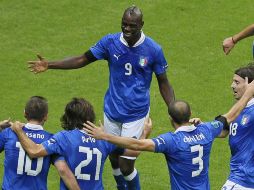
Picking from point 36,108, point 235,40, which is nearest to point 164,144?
point 36,108

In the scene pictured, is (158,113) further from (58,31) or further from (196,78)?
(58,31)

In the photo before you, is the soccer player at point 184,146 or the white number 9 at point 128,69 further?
the white number 9 at point 128,69

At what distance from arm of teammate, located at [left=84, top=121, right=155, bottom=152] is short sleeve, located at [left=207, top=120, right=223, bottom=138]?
837mm

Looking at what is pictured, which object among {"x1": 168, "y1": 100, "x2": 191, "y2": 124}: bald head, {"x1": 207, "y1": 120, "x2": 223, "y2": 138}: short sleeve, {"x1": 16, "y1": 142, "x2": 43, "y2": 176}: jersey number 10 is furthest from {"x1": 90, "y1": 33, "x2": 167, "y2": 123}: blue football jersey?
{"x1": 16, "y1": 142, "x2": 43, "y2": 176}: jersey number 10

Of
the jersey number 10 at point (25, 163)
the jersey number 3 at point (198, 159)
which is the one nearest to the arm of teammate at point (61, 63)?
the jersey number 10 at point (25, 163)

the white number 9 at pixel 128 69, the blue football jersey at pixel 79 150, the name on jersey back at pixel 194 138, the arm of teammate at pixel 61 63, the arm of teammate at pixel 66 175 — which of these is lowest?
the arm of teammate at pixel 66 175

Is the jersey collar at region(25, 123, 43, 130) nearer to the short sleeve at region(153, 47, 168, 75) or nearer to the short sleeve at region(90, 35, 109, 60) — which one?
the short sleeve at region(90, 35, 109, 60)

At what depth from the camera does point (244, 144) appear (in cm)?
1042

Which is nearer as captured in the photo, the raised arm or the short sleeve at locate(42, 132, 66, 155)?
the short sleeve at locate(42, 132, 66, 155)

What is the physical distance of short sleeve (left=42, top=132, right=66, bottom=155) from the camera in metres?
9.51

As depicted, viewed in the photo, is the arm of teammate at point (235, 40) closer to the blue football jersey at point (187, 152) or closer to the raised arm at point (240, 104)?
the raised arm at point (240, 104)

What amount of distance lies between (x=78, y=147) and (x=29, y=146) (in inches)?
21.7

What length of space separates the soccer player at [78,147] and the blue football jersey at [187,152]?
0.72 metres

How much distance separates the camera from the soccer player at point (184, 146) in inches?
371
